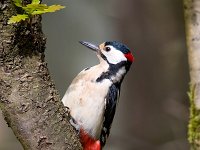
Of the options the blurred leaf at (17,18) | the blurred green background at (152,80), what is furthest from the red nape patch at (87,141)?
the blurred green background at (152,80)

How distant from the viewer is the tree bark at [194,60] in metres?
3.50

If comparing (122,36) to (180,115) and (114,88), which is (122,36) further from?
(114,88)

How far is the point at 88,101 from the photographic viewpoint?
357cm

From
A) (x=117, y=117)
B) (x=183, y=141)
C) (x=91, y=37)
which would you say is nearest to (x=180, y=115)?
(x=183, y=141)

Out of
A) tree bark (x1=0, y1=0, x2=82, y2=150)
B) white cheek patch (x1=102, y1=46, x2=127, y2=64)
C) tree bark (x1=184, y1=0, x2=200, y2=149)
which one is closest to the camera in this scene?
tree bark (x1=0, y1=0, x2=82, y2=150)

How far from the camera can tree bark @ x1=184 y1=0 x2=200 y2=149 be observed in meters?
3.50

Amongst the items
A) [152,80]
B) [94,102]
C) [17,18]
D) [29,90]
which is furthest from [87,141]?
[152,80]

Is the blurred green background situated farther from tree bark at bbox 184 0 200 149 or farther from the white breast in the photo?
the white breast

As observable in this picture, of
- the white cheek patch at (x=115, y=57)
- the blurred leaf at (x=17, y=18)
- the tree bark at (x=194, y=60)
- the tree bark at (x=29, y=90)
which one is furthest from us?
the white cheek patch at (x=115, y=57)

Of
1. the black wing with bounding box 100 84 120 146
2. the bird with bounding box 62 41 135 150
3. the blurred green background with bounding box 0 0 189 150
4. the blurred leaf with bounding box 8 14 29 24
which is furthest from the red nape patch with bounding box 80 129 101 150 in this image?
the blurred green background with bounding box 0 0 189 150

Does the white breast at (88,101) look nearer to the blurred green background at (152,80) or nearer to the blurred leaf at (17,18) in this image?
the blurred leaf at (17,18)

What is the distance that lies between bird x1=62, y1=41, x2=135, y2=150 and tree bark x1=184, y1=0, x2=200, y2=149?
0.52 metres

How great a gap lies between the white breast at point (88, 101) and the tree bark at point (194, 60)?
0.56 m

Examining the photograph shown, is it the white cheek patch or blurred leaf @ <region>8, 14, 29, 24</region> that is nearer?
blurred leaf @ <region>8, 14, 29, 24</region>
